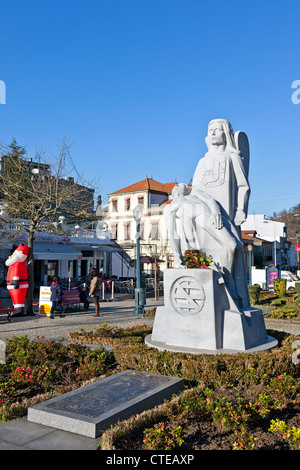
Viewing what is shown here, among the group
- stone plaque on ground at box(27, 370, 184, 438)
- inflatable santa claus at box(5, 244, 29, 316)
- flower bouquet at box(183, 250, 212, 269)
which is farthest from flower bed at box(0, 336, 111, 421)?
inflatable santa claus at box(5, 244, 29, 316)

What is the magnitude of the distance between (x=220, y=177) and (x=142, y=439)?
5613 millimetres

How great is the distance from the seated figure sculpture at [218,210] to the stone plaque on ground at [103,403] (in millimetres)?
3052

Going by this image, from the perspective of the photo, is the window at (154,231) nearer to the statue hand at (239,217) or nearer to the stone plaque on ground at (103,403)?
the statue hand at (239,217)

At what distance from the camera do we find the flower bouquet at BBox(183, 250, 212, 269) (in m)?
7.59

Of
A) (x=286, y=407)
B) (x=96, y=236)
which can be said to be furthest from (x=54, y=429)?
(x=96, y=236)

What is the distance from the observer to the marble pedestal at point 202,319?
7.20m

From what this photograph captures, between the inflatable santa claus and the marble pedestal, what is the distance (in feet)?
23.3

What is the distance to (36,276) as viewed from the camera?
2664 centimetres

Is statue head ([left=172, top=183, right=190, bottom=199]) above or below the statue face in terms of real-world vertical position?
below

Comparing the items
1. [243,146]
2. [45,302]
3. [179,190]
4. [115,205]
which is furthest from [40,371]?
[115,205]

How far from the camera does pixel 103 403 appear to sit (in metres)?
4.84

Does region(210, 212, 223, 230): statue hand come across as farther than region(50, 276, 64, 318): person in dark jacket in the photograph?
No

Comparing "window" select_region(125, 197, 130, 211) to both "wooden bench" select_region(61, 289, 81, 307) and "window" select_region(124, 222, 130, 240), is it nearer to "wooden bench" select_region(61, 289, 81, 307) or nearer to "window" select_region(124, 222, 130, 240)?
"window" select_region(124, 222, 130, 240)

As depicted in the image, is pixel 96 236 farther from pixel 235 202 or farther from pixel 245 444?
A: pixel 245 444
